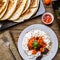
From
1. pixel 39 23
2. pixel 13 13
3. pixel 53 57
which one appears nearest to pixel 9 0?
pixel 13 13

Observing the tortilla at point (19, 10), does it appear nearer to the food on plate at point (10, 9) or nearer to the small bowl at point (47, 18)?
the food on plate at point (10, 9)

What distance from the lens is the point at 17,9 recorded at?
259cm

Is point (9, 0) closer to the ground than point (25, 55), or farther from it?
farther from it

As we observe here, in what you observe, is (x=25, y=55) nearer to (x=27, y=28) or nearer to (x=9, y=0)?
(x=27, y=28)

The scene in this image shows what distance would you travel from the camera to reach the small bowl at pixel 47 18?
2630mm

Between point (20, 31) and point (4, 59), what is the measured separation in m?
0.23

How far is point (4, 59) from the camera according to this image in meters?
2.60

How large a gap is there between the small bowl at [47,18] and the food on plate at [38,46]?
80 millimetres

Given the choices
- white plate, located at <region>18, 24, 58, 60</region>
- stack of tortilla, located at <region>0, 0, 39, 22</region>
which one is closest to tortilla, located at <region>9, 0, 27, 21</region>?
stack of tortilla, located at <region>0, 0, 39, 22</region>

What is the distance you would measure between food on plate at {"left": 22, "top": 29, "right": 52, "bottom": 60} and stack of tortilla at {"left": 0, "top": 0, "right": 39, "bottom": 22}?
0.13 m

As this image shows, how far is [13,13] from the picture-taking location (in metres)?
2.60

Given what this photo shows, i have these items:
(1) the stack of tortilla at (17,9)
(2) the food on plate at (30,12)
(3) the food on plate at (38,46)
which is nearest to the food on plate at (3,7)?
(1) the stack of tortilla at (17,9)

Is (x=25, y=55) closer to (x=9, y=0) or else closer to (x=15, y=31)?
(x=15, y=31)

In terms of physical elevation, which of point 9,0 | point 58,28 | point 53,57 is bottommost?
point 53,57
